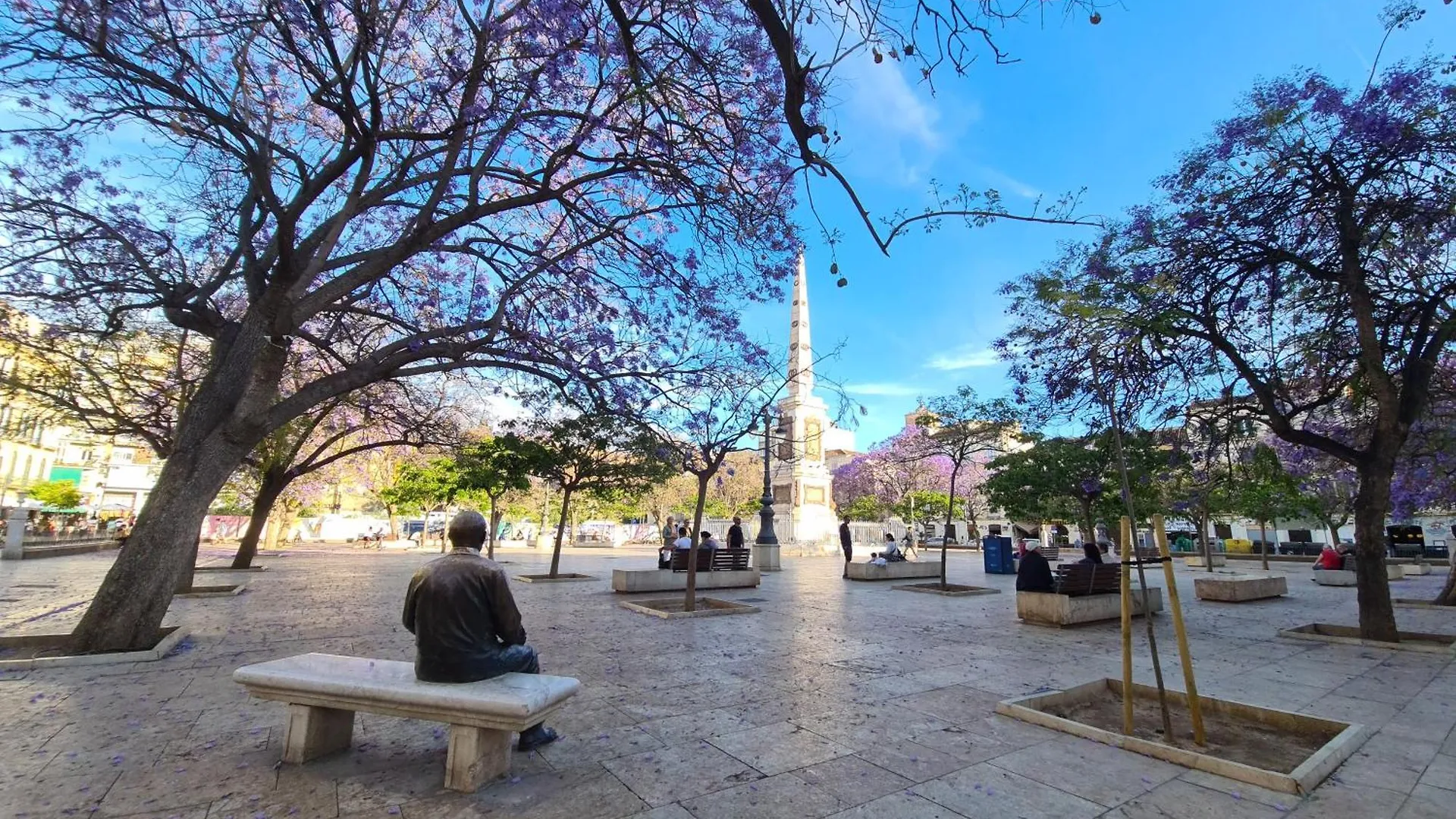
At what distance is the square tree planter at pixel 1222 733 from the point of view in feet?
10.7

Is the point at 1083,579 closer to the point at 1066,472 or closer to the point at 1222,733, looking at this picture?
the point at 1066,472

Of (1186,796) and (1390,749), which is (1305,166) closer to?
(1390,749)

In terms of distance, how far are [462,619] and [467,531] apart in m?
0.52

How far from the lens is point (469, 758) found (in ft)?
9.93

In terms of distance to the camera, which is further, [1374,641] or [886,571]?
[886,571]

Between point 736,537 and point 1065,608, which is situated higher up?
point 736,537

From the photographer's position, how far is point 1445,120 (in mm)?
6723

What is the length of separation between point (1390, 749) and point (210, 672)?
8501mm

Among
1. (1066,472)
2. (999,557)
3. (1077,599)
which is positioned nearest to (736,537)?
(1066,472)

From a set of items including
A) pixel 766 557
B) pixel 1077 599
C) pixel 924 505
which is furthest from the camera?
pixel 924 505

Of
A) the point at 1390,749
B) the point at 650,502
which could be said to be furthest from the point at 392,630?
the point at 650,502

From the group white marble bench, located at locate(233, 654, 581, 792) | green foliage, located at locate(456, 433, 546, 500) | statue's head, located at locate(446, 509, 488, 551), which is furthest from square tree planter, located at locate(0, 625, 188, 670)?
green foliage, located at locate(456, 433, 546, 500)

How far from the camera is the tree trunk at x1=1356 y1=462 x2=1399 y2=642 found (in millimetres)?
7105

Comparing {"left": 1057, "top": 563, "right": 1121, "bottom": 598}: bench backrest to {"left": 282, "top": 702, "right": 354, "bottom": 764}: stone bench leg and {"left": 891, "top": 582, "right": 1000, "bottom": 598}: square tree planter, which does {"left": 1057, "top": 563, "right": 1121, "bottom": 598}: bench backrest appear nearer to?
{"left": 891, "top": 582, "right": 1000, "bottom": 598}: square tree planter
